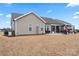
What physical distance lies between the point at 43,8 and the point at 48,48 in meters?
0.59

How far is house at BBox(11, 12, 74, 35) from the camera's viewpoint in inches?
127

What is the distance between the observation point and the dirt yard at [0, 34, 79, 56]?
10.4 feet

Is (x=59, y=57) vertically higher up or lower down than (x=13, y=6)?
lower down

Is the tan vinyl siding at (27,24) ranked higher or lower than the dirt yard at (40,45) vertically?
higher

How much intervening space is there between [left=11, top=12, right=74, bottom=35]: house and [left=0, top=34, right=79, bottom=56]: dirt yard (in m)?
0.09

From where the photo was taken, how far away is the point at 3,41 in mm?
3232

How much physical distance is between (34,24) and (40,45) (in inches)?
12.9

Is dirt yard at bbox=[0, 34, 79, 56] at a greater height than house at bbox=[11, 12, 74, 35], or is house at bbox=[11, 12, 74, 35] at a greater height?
house at bbox=[11, 12, 74, 35]

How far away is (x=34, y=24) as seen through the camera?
10.8 feet

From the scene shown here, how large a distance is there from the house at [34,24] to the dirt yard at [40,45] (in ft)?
0.30

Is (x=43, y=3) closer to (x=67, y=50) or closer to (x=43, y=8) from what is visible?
(x=43, y=8)

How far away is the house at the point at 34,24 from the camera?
3.22 metres

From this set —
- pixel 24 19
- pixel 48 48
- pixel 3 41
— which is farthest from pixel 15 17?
pixel 48 48

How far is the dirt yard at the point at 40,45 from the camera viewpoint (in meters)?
3.17
